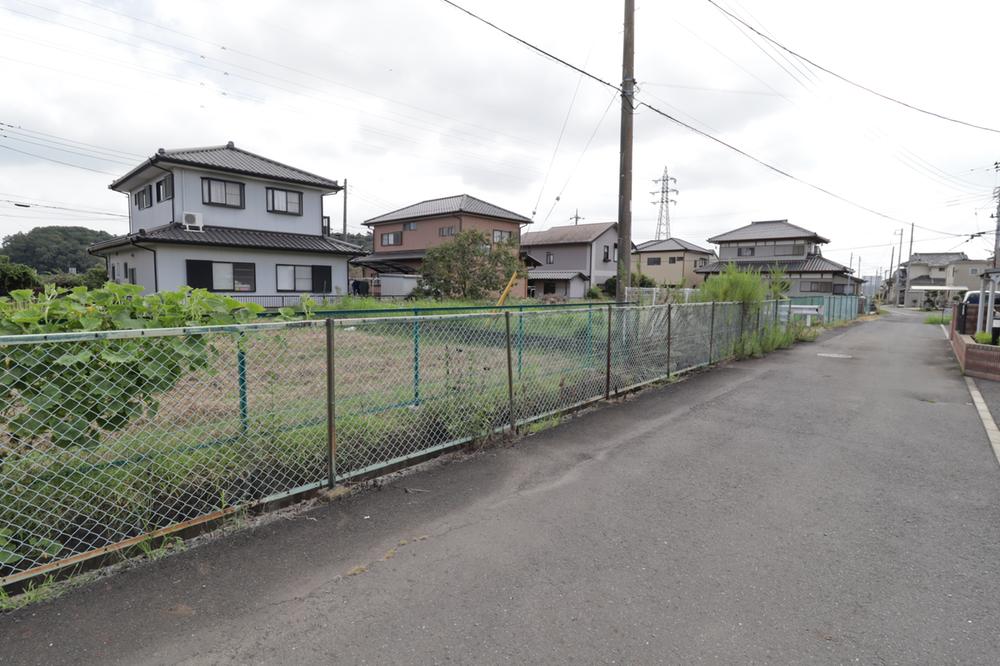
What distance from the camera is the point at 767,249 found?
1652 inches

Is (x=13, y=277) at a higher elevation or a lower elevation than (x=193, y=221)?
lower

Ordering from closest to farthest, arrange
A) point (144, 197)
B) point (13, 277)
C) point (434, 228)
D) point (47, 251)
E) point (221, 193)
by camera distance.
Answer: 1. point (221, 193)
2. point (13, 277)
3. point (144, 197)
4. point (434, 228)
5. point (47, 251)

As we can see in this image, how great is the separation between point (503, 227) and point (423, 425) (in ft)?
99.2

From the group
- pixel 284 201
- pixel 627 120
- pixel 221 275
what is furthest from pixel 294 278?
pixel 627 120

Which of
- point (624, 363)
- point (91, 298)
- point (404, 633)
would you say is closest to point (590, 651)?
point (404, 633)

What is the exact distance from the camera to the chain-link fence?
2.62 m

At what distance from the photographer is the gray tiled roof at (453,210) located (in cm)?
3209

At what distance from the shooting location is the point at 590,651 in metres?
2.18

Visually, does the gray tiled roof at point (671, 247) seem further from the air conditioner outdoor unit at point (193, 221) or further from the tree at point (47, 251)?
the tree at point (47, 251)

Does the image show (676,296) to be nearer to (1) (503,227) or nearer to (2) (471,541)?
(2) (471,541)

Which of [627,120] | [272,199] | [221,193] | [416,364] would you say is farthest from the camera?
[272,199]

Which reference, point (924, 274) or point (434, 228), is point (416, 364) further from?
point (924, 274)

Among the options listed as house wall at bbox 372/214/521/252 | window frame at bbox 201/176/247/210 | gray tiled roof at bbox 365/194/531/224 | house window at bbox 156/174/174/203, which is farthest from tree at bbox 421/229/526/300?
gray tiled roof at bbox 365/194/531/224

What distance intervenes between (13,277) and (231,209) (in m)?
10.3
